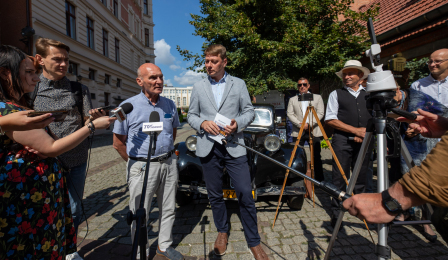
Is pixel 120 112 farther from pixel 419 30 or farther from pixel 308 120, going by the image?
pixel 419 30

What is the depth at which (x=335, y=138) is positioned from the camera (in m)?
3.12

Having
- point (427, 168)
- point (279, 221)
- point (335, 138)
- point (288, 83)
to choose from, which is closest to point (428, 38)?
point (288, 83)

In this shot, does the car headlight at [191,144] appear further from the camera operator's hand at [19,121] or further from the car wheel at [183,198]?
the camera operator's hand at [19,121]

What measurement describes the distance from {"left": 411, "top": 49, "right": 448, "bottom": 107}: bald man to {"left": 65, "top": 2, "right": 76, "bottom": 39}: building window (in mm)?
17663

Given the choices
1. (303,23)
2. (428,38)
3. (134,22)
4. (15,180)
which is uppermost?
(134,22)

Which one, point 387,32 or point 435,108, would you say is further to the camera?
point 387,32

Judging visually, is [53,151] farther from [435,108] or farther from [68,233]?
[435,108]

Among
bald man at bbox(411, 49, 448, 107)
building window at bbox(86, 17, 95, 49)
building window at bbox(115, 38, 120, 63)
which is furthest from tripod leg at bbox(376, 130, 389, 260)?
building window at bbox(115, 38, 120, 63)

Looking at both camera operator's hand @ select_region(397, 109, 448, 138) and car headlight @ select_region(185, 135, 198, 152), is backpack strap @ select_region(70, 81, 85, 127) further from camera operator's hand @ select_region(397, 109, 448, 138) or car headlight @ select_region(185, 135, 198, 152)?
camera operator's hand @ select_region(397, 109, 448, 138)

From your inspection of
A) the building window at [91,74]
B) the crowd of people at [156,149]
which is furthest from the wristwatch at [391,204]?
the building window at [91,74]

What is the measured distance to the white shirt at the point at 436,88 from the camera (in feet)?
8.63

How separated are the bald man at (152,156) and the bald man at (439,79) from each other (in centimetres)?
306

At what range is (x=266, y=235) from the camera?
9.18 ft

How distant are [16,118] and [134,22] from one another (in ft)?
95.3
